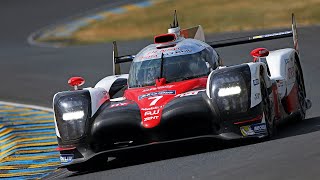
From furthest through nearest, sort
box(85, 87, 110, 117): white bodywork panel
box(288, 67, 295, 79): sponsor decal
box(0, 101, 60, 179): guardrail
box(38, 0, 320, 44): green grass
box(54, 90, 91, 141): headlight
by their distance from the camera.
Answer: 1. box(38, 0, 320, 44): green grass
2. box(288, 67, 295, 79): sponsor decal
3. box(0, 101, 60, 179): guardrail
4. box(85, 87, 110, 117): white bodywork panel
5. box(54, 90, 91, 141): headlight

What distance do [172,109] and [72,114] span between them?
1.19 meters

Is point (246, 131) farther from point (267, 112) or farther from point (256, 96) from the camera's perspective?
point (267, 112)

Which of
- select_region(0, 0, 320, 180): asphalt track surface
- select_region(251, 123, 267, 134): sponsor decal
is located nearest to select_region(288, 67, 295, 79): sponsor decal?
select_region(0, 0, 320, 180): asphalt track surface

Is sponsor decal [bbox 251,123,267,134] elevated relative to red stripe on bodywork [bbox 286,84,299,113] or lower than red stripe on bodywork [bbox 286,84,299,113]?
elevated

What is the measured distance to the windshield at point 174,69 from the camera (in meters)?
11.8

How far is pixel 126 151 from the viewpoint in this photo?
10.4 meters

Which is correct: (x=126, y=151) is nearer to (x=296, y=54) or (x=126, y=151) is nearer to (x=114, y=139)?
(x=114, y=139)

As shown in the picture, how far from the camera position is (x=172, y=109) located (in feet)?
34.3

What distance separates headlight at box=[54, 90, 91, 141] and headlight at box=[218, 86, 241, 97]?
1516 mm

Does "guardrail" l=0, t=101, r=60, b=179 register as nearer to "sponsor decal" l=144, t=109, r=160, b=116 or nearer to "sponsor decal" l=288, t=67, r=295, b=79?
"sponsor decal" l=144, t=109, r=160, b=116

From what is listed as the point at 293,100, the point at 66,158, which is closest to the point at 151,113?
the point at 66,158

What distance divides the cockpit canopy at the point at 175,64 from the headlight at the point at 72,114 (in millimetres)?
1035

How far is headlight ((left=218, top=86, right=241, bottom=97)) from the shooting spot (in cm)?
1048

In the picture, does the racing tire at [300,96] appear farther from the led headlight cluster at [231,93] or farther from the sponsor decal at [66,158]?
the sponsor decal at [66,158]
